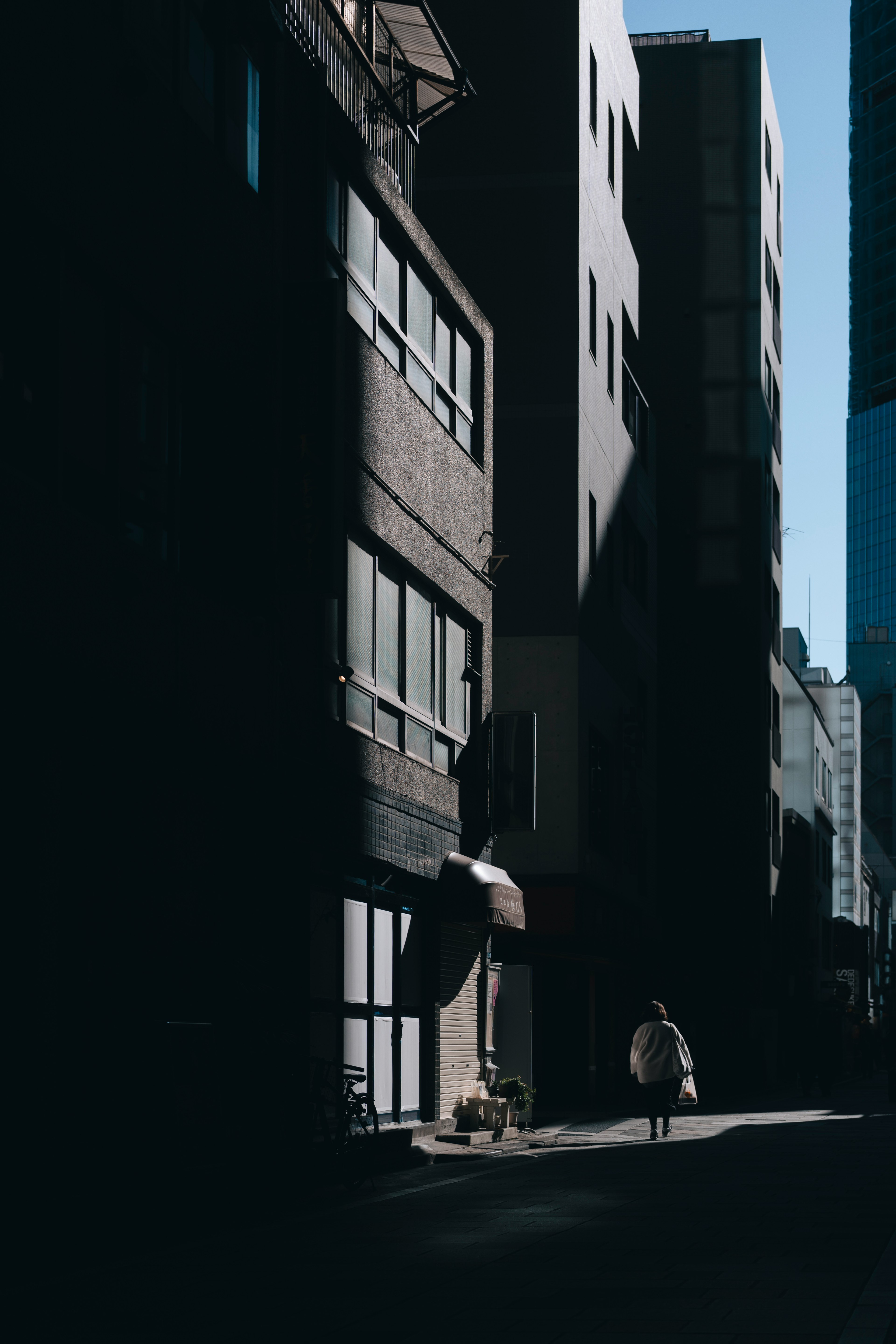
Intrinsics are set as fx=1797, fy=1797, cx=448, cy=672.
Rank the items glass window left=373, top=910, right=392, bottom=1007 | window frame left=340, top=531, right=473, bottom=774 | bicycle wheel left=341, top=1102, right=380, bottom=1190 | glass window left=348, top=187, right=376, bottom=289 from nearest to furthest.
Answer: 1. bicycle wheel left=341, top=1102, right=380, bottom=1190
2. window frame left=340, top=531, right=473, bottom=774
3. glass window left=348, top=187, right=376, bottom=289
4. glass window left=373, top=910, right=392, bottom=1007

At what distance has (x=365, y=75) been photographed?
21047 mm

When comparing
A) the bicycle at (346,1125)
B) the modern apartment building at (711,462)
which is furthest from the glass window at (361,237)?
the modern apartment building at (711,462)

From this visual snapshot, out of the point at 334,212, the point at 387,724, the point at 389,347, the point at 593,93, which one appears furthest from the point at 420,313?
the point at 593,93

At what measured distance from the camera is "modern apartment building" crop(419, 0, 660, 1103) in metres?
29.3

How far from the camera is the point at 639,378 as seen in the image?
48406 mm

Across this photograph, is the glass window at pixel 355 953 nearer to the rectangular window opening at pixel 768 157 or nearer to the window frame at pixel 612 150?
the window frame at pixel 612 150

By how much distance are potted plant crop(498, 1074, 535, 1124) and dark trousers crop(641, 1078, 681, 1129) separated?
5.11 ft

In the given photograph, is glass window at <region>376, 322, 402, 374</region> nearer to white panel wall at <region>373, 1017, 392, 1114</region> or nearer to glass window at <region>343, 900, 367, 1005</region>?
glass window at <region>343, 900, 367, 1005</region>

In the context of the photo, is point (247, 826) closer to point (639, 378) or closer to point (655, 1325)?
point (655, 1325)

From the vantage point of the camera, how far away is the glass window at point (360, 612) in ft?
60.6

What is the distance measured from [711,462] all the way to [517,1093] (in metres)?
31.6

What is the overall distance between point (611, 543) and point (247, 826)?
19.1 meters

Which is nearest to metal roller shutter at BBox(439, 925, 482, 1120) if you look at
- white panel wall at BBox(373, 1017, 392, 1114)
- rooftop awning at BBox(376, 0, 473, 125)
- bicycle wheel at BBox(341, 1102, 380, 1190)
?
white panel wall at BBox(373, 1017, 392, 1114)

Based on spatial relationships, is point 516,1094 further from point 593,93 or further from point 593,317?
point 593,93
